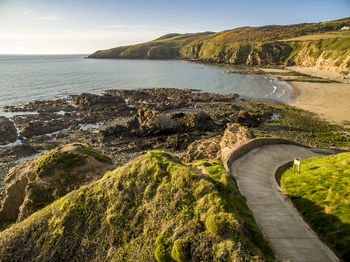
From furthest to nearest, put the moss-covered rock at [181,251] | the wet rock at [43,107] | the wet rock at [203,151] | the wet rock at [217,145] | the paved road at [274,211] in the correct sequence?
the wet rock at [43,107]
the wet rock at [203,151]
the wet rock at [217,145]
the paved road at [274,211]
the moss-covered rock at [181,251]

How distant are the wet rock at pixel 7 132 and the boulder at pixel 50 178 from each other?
21.6 m

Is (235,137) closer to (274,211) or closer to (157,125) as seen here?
(274,211)

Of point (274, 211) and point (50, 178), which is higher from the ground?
point (50, 178)

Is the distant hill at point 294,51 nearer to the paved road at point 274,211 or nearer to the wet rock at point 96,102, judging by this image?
the wet rock at point 96,102

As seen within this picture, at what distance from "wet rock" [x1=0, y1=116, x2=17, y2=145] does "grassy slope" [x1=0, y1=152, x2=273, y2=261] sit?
1149 inches

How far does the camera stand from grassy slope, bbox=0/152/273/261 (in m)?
6.78

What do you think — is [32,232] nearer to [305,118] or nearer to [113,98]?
[305,118]

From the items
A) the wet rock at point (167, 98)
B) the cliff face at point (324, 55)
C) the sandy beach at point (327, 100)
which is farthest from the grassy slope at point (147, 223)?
the cliff face at point (324, 55)

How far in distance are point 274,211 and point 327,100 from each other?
5201 cm

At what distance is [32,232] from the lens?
29.1 ft

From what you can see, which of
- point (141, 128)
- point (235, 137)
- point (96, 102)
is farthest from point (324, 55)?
point (96, 102)

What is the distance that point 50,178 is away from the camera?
1262cm

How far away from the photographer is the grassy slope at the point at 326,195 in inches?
345

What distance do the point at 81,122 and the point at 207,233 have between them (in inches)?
1517
